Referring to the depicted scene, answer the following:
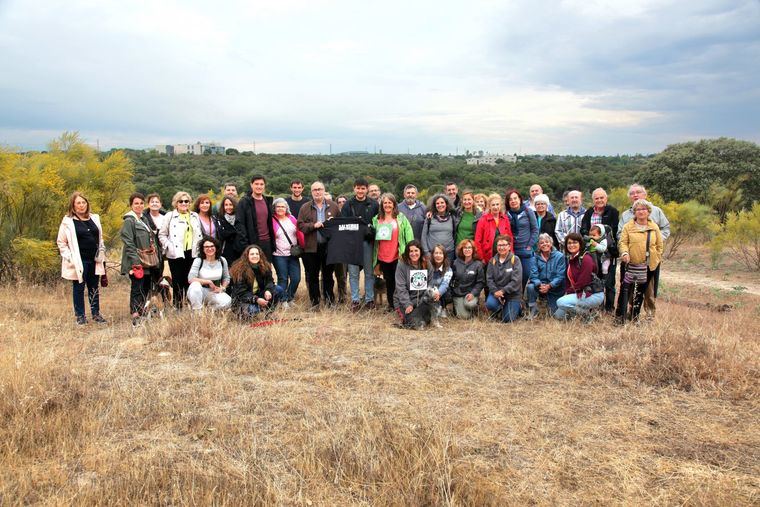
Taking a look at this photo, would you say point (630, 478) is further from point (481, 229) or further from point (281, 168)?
point (281, 168)

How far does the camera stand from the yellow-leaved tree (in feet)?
29.2

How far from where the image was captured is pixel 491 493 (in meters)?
3.15

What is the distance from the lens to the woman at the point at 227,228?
749cm

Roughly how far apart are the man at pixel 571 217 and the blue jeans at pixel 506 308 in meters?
1.15

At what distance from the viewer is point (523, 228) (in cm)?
768

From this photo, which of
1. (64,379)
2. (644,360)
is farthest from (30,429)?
(644,360)

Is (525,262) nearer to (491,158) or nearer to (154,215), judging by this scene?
(154,215)

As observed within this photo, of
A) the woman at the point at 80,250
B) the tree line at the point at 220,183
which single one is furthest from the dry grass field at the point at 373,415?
the tree line at the point at 220,183

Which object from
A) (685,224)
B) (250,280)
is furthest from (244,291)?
(685,224)

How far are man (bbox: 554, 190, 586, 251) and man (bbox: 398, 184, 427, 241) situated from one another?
6.57 ft

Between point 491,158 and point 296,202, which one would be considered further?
point 491,158

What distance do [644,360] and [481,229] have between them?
3135 millimetres

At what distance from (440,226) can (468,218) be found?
47 cm

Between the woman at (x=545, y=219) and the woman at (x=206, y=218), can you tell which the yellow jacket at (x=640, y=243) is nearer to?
the woman at (x=545, y=219)
